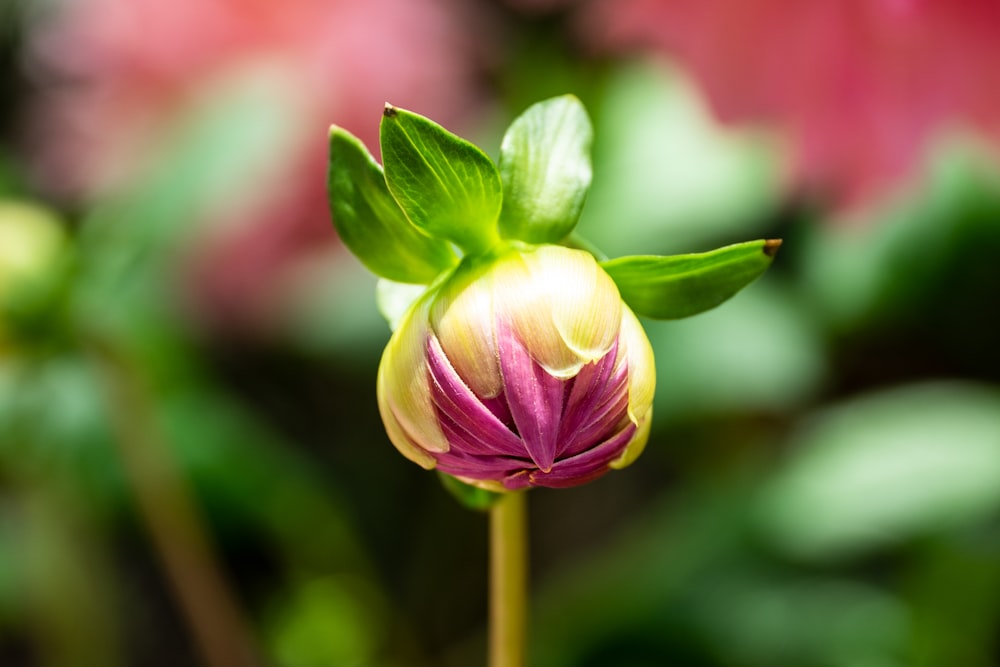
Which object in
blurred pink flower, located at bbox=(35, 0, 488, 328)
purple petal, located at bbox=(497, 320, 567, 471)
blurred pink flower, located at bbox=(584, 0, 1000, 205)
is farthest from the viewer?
blurred pink flower, located at bbox=(35, 0, 488, 328)

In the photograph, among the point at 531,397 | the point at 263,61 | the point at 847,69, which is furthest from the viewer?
the point at 263,61

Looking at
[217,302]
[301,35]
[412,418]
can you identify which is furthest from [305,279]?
[412,418]

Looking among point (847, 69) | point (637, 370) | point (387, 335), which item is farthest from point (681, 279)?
point (387, 335)

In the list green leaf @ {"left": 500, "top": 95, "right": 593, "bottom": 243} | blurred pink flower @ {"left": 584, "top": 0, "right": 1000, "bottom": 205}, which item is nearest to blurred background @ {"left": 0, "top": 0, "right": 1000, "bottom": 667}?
blurred pink flower @ {"left": 584, "top": 0, "right": 1000, "bottom": 205}

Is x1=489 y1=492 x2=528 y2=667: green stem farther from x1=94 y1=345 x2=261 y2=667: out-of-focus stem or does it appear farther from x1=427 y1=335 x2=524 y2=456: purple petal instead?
x1=94 y1=345 x2=261 y2=667: out-of-focus stem

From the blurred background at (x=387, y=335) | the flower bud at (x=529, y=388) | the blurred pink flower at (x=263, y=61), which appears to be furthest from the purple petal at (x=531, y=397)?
the blurred pink flower at (x=263, y=61)

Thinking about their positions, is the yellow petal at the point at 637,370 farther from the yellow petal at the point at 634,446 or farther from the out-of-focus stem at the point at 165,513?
the out-of-focus stem at the point at 165,513

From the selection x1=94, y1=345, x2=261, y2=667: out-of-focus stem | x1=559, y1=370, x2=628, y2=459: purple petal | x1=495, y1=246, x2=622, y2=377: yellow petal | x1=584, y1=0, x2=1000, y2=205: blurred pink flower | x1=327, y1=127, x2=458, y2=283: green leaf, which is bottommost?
x1=94, y1=345, x2=261, y2=667: out-of-focus stem

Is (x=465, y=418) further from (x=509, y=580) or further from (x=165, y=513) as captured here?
(x=165, y=513)
